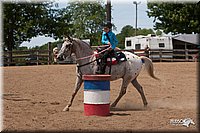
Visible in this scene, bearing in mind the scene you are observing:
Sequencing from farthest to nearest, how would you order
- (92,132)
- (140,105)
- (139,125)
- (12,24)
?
(12,24) < (140,105) < (139,125) < (92,132)

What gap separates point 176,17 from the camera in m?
39.5

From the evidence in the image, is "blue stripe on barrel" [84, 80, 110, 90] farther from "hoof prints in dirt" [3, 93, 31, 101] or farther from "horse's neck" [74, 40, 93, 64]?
"hoof prints in dirt" [3, 93, 31, 101]

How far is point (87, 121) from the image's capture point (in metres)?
7.51

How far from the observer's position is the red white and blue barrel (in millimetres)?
8078

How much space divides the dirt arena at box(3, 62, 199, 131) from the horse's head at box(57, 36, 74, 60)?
1.27m

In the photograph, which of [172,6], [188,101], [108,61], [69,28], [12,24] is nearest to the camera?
[108,61]

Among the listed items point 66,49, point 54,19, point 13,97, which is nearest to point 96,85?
point 66,49

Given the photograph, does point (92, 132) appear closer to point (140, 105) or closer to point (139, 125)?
point (139, 125)

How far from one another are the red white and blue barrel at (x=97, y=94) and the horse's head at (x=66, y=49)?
4.96 ft

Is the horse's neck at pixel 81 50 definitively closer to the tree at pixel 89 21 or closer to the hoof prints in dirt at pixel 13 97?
the hoof prints in dirt at pixel 13 97

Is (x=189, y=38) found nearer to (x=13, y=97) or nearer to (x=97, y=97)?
(x=13, y=97)

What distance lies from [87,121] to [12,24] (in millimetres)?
25170

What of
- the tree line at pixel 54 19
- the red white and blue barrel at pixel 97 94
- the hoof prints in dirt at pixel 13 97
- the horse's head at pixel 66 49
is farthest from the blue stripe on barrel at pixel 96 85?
the tree line at pixel 54 19

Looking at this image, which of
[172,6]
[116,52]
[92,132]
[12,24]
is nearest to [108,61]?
[116,52]
